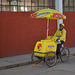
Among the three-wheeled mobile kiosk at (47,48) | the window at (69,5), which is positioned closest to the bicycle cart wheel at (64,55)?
the three-wheeled mobile kiosk at (47,48)

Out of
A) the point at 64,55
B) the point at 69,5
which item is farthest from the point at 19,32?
the point at 69,5

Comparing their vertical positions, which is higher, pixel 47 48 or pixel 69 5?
pixel 69 5

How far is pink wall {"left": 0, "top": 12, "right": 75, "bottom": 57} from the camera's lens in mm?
9695

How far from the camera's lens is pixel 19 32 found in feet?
33.4

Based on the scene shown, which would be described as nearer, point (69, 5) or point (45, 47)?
point (45, 47)

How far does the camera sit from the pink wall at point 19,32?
9695 mm

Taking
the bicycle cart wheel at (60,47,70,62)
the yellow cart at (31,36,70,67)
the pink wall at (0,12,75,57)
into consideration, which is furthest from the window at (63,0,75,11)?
the yellow cart at (31,36,70,67)

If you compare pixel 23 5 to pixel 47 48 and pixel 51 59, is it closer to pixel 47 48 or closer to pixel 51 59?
pixel 47 48

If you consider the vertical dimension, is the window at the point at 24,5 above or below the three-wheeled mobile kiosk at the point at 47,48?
above

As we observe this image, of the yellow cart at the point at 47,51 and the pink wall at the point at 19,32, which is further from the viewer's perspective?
the pink wall at the point at 19,32

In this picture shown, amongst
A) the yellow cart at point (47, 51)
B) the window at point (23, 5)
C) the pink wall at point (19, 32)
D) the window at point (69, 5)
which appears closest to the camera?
the yellow cart at point (47, 51)

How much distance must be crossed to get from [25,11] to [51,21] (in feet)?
5.79

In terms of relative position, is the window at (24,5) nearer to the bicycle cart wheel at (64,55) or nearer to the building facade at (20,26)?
the building facade at (20,26)

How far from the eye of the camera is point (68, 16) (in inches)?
480
